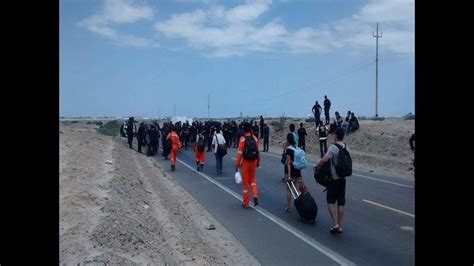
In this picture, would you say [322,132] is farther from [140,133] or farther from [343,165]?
[343,165]

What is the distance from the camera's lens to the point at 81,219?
8383 millimetres

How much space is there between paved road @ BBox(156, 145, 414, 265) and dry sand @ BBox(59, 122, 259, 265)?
45 centimetres

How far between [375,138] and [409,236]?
80.1 feet

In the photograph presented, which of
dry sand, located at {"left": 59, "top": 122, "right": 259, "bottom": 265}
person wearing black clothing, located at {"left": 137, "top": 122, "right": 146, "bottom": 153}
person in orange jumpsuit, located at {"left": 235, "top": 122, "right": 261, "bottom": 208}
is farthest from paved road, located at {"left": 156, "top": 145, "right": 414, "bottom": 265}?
person wearing black clothing, located at {"left": 137, "top": 122, "right": 146, "bottom": 153}

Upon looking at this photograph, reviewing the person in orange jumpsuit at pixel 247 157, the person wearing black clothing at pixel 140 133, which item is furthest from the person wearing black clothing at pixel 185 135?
the person in orange jumpsuit at pixel 247 157

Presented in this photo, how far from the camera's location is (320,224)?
9883mm

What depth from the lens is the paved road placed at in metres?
7.57

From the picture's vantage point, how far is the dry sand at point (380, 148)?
22.7 m

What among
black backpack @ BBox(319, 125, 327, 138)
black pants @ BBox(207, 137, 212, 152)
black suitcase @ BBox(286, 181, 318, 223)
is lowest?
black suitcase @ BBox(286, 181, 318, 223)

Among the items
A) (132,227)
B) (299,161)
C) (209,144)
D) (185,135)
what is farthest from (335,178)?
(185,135)

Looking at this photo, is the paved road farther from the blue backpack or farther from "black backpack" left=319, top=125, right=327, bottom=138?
"black backpack" left=319, top=125, right=327, bottom=138
